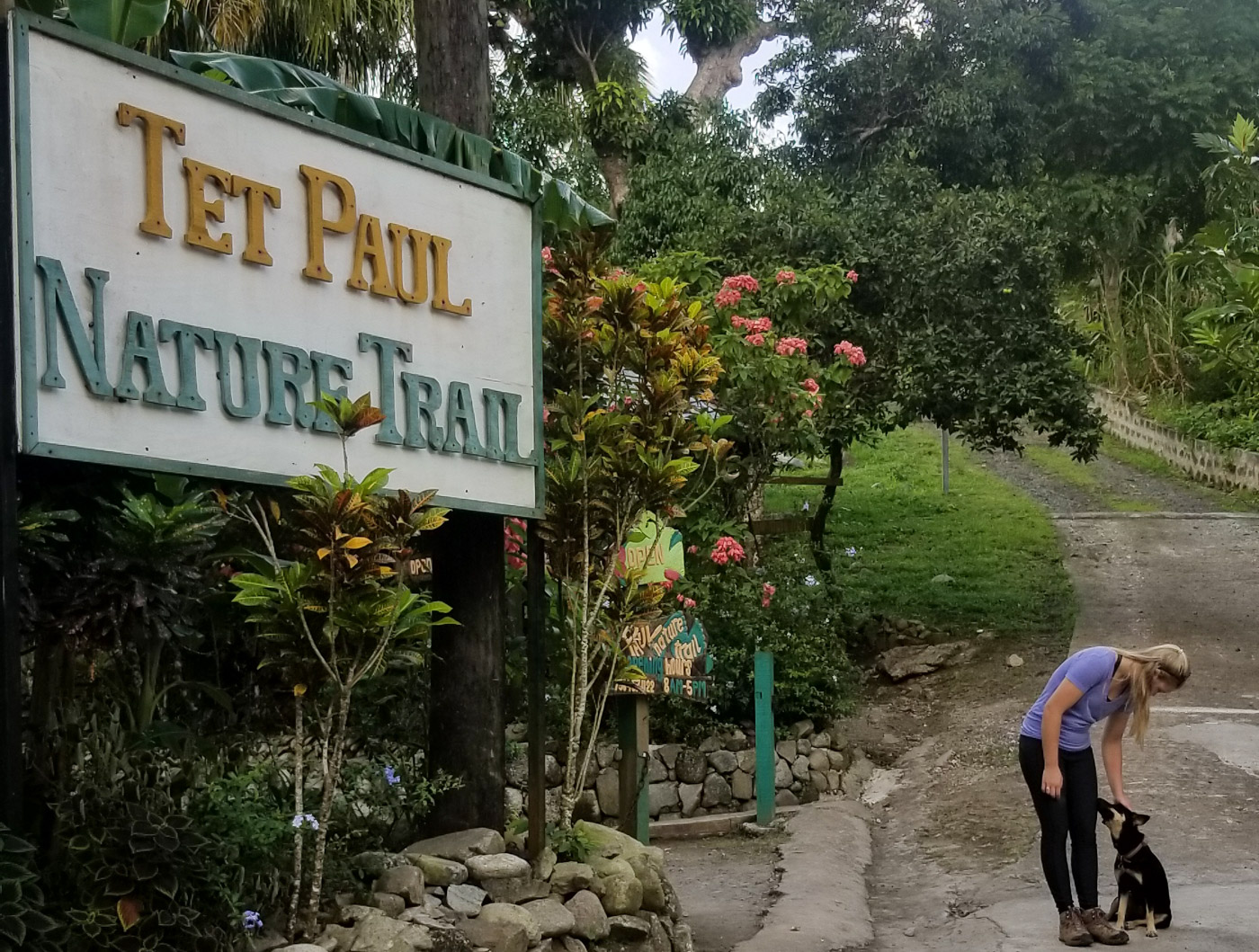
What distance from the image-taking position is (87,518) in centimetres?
472

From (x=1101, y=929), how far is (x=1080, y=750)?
846mm

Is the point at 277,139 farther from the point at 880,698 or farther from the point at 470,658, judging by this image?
the point at 880,698

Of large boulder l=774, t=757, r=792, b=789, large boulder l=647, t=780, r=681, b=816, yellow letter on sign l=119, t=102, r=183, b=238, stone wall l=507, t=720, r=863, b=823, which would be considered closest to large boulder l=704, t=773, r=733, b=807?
stone wall l=507, t=720, r=863, b=823

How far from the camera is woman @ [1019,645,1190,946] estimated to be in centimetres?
665

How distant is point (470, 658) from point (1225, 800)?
616 centimetres

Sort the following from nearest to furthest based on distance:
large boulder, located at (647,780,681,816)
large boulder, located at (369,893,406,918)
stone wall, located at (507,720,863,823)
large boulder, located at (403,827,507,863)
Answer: large boulder, located at (369,893,406,918) < large boulder, located at (403,827,507,863) < stone wall, located at (507,720,863,823) < large boulder, located at (647,780,681,816)

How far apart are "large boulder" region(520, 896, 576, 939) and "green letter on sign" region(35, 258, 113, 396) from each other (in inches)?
112

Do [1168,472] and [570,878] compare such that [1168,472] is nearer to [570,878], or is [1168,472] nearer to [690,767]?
[690,767]

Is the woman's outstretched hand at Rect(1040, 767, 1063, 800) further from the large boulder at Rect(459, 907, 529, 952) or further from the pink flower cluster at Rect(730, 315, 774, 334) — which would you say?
the pink flower cluster at Rect(730, 315, 774, 334)

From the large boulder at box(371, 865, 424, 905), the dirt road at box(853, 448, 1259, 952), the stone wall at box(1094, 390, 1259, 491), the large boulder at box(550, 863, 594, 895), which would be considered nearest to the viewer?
the large boulder at box(371, 865, 424, 905)

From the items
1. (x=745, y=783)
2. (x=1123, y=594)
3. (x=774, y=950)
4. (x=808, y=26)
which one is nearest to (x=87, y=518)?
(x=774, y=950)

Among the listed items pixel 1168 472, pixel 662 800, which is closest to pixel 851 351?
pixel 662 800

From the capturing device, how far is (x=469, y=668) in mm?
6426

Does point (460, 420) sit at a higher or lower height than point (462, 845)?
higher
